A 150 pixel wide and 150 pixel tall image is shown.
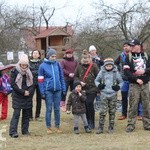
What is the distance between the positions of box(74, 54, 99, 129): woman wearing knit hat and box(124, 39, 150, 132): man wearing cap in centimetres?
77

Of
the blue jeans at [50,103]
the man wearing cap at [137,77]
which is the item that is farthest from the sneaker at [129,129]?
the blue jeans at [50,103]

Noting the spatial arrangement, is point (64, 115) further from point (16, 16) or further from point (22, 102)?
point (16, 16)

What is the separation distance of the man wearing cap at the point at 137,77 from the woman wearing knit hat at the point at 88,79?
77 centimetres

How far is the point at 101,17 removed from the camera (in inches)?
986

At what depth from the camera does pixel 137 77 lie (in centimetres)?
898

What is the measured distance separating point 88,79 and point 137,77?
1.08 metres

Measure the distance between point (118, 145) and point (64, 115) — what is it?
14.9 feet

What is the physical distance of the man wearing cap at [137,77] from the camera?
8977 mm

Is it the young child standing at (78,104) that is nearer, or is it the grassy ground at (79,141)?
the grassy ground at (79,141)

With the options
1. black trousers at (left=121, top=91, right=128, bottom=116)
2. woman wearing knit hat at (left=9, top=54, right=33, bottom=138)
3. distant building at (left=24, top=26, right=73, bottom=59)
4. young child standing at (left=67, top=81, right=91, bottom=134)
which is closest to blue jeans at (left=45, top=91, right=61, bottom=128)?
young child standing at (left=67, top=81, right=91, bottom=134)

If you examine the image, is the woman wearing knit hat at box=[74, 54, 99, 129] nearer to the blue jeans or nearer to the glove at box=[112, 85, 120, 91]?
the glove at box=[112, 85, 120, 91]

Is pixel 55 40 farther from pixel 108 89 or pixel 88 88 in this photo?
pixel 108 89

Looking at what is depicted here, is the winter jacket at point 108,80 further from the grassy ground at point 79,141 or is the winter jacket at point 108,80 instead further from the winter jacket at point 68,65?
the winter jacket at point 68,65

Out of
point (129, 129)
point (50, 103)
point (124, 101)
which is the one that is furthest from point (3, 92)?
point (129, 129)
